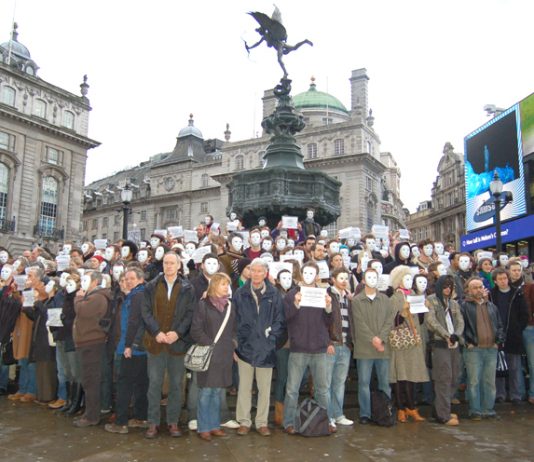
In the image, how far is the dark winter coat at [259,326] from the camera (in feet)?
22.1

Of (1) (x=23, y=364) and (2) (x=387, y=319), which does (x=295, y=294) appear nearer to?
(2) (x=387, y=319)

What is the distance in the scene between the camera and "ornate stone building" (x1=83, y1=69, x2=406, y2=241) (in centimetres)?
5669

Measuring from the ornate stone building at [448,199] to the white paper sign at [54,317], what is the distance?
194 feet

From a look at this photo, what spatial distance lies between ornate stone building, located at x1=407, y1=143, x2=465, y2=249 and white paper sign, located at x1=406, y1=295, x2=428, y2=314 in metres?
57.8

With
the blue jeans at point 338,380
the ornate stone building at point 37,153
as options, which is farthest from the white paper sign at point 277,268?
the ornate stone building at point 37,153

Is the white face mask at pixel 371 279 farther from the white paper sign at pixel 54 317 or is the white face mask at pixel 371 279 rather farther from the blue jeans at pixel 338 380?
the white paper sign at pixel 54 317

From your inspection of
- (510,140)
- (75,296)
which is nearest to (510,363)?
(75,296)

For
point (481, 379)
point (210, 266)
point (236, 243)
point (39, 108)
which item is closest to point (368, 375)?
point (481, 379)

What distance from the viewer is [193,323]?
6570mm

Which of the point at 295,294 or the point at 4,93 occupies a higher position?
the point at 4,93

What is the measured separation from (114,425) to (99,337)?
3.86 feet

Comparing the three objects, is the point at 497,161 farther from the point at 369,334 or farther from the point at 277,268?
the point at 369,334

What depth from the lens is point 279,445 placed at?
618 centimetres

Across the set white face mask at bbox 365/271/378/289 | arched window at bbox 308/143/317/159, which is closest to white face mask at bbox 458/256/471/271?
white face mask at bbox 365/271/378/289
